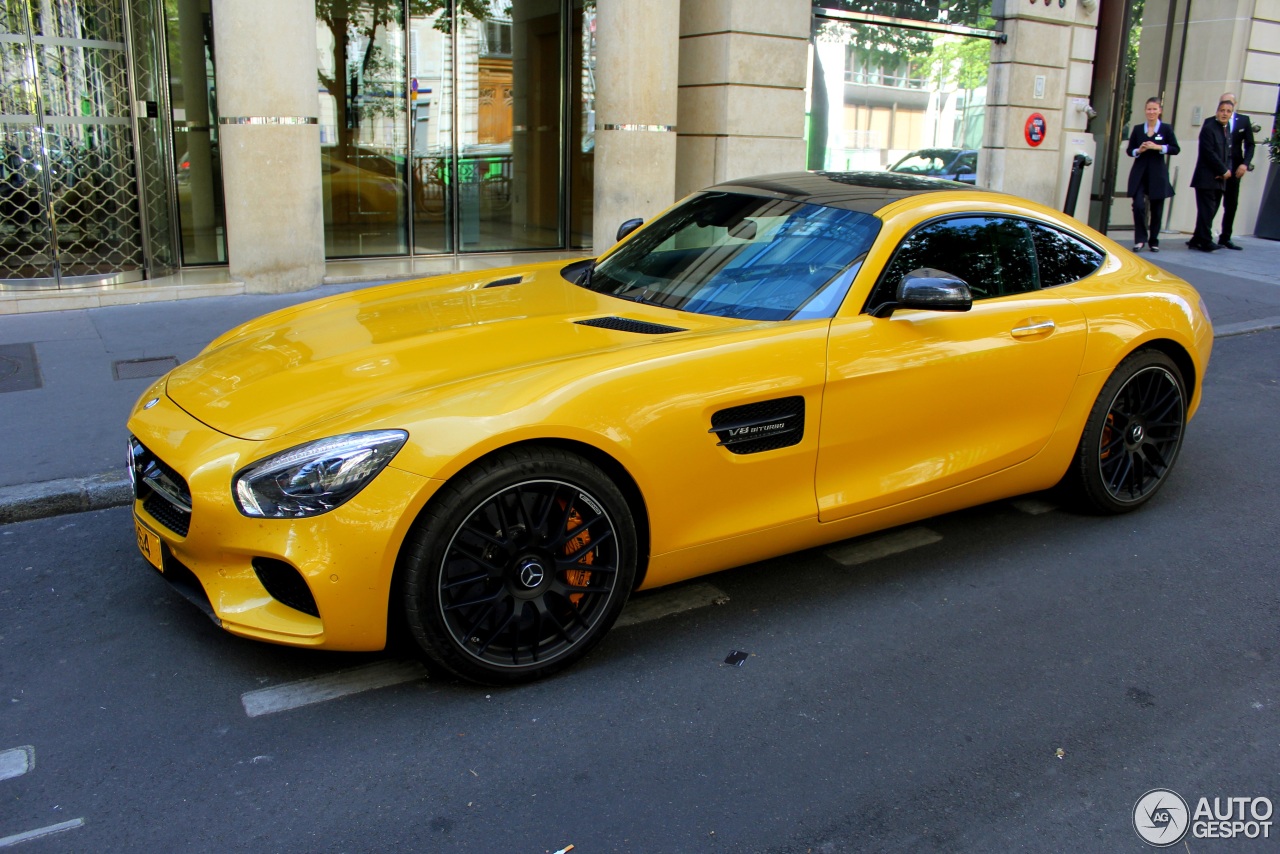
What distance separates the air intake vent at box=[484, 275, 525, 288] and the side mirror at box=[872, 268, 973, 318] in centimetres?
182

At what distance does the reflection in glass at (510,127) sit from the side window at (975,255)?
917cm

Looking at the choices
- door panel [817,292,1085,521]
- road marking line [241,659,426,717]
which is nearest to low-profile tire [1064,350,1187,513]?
door panel [817,292,1085,521]

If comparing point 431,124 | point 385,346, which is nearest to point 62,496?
point 385,346

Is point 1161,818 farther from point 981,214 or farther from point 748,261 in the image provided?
point 981,214

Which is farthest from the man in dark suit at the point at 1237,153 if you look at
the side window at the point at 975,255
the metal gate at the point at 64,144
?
the metal gate at the point at 64,144

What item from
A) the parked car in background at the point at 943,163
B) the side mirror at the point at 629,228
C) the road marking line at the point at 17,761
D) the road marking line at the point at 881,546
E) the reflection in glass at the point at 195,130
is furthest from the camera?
the parked car in background at the point at 943,163

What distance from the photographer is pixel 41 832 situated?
9.29 ft

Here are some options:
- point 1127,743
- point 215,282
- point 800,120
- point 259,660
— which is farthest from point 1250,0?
point 259,660

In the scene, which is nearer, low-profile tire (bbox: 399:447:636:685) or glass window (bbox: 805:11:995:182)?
low-profile tire (bbox: 399:447:636:685)

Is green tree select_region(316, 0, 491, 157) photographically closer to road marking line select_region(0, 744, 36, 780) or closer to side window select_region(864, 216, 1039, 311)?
side window select_region(864, 216, 1039, 311)

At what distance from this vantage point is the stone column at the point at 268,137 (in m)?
9.45

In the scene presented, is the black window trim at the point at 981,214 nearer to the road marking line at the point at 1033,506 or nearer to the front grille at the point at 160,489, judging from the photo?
the road marking line at the point at 1033,506

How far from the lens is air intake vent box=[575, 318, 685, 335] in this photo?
13.2ft

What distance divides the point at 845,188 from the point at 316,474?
2.74 meters
